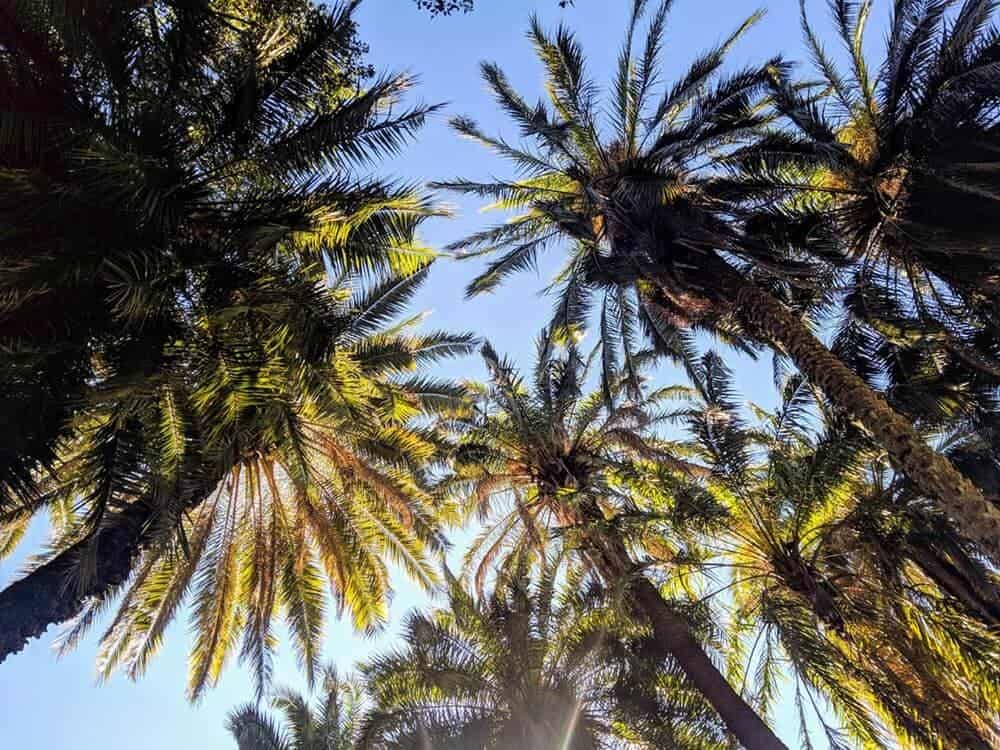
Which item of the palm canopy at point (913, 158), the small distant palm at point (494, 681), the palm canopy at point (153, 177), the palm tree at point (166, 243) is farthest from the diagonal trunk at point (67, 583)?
the palm canopy at point (913, 158)

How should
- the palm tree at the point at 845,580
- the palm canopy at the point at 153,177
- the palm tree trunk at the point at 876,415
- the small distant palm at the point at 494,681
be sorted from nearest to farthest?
the palm canopy at the point at 153,177 → the palm tree trunk at the point at 876,415 → the palm tree at the point at 845,580 → the small distant palm at the point at 494,681

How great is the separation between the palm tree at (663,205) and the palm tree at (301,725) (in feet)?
27.6

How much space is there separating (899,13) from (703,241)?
372 centimetres

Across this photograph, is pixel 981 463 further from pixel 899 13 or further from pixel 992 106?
pixel 899 13

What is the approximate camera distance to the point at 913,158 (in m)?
9.23

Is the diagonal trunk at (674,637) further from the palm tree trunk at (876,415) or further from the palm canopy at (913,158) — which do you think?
the palm canopy at (913,158)

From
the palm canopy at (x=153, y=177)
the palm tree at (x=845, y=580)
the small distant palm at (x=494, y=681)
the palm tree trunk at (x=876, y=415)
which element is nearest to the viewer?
the palm canopy at (x=153, y=177)

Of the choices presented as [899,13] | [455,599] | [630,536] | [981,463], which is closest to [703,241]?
[899,13]

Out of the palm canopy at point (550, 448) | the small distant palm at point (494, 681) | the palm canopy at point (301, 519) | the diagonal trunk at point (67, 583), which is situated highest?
the palm canopy at point (550, 448)

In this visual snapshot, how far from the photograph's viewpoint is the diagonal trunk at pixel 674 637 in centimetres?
838

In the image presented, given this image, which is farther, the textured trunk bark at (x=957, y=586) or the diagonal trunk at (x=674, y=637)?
the textured trunk bark at (x=957, y=586)

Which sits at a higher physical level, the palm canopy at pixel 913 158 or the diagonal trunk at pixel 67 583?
the palm canopy at pixel 913 158

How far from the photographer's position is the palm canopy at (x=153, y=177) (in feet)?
19.3

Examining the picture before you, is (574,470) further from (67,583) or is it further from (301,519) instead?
(67,583)
